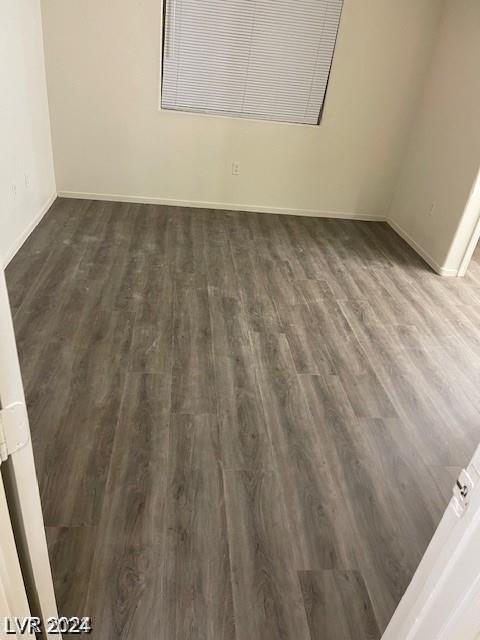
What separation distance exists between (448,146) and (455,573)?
3778mm

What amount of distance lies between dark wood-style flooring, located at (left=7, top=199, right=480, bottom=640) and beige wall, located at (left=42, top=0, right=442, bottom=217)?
0.91m

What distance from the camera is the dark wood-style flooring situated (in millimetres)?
1446

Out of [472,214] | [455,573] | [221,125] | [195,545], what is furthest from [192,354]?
[221,125]

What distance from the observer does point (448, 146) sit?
12.4ft

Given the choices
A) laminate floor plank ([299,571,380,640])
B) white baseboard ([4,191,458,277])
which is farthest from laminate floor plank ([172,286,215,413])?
white baseboard ([4,191,458,277])

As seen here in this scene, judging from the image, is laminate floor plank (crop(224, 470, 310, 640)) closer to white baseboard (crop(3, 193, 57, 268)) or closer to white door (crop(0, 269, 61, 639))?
white door (crop(0, 269, 61, 639))

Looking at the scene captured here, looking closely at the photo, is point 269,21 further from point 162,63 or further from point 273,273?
point 273,273

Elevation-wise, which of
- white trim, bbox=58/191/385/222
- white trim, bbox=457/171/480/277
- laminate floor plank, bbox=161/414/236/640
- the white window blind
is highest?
the white window blind

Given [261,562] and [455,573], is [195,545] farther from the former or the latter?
[455,573]

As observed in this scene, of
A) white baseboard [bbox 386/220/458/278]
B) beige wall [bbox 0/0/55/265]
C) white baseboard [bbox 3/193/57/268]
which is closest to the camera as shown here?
beige wall [bbox 0/0/55/265]

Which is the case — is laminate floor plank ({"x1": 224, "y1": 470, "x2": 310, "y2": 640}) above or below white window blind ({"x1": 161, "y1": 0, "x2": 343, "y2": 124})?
below

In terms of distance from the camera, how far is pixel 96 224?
12.8 ft

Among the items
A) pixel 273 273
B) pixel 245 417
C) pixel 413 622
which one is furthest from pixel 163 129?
pixel 413 622

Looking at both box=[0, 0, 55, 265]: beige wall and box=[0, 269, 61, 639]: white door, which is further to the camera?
box=[0, 0, 55, 265]: beige wall
